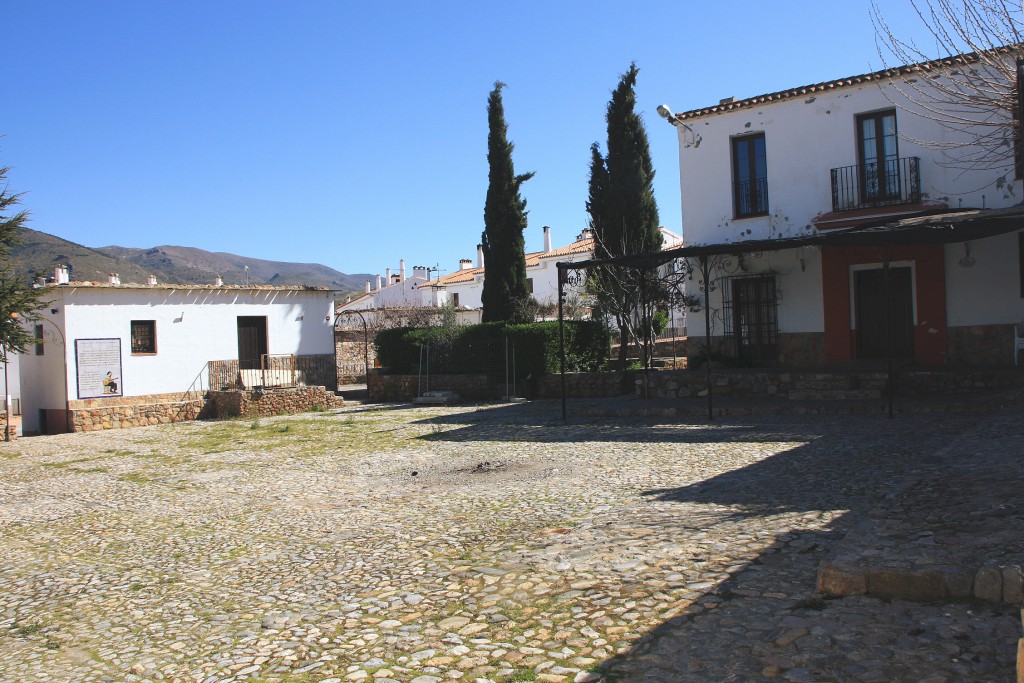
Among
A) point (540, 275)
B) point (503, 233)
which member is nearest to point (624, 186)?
point (503, 233)

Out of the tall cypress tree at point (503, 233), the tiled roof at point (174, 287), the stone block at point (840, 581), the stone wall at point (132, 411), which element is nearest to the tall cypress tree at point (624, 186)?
the tall cypress tree at point (503, 233)

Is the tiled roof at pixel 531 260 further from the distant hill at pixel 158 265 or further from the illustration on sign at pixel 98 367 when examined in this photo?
the illustration on sign at pixel 98 367

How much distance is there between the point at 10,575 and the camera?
646 cm

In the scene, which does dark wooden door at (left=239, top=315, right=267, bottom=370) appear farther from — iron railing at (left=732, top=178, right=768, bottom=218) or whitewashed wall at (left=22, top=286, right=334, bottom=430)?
iron railing at (left=732, top=178, right=768, bottom=218)

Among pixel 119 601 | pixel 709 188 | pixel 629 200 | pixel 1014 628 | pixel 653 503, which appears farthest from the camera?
pixel 629 200

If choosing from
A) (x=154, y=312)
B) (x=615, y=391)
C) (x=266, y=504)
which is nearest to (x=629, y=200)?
(x=615, y=391)

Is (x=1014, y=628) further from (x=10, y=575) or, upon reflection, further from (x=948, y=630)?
(x=10, y=575)

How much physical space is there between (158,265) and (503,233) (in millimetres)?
103987

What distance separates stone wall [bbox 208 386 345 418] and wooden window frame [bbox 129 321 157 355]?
1951 mm

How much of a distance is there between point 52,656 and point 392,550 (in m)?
2.42

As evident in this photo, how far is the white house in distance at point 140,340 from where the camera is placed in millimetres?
19500

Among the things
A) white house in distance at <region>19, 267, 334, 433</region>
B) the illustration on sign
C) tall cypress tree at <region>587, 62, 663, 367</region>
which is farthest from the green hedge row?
the illustration on sign

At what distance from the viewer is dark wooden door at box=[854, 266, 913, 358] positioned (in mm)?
15969

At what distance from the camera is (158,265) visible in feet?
376
